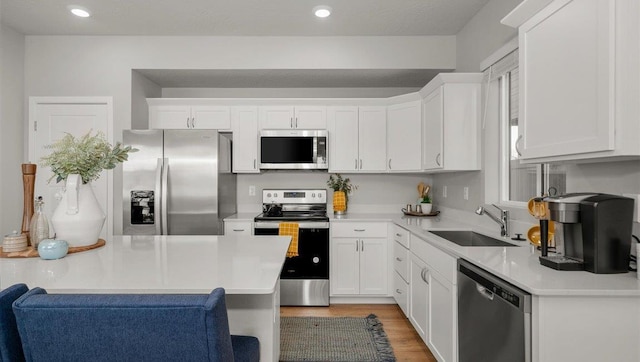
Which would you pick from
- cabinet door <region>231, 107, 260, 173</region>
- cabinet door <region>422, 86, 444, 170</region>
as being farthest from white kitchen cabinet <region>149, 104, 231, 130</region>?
cabinet door <region>422, 86, 444, 170</region>

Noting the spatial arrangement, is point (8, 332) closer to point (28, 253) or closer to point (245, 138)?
point (28, 253)

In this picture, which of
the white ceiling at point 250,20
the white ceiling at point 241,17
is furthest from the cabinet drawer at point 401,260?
the white ceiling at point 241,17

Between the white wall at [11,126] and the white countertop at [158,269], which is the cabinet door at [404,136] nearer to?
the white countertop at [158,269]

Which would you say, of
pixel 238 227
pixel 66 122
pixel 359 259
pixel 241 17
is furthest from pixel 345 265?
pixel 66 122

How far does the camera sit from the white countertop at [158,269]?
1216mm

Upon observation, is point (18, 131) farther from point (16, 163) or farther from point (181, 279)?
point (181, 279)

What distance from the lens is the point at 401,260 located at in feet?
10.2

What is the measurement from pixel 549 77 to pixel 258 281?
1.56 meters

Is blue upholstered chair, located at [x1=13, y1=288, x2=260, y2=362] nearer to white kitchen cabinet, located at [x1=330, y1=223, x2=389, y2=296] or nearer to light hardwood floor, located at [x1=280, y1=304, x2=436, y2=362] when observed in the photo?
light hardwood floor, located at [x1=280, y1=304, x2=436, y2=362]

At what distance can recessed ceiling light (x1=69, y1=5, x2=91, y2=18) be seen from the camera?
9.56ft

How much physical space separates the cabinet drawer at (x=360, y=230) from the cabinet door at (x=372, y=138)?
25.2 inches

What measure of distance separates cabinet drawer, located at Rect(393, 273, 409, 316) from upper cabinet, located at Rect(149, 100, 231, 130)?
91.9 inches

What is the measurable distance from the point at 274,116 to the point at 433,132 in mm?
1652

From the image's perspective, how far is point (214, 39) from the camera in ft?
11.5
